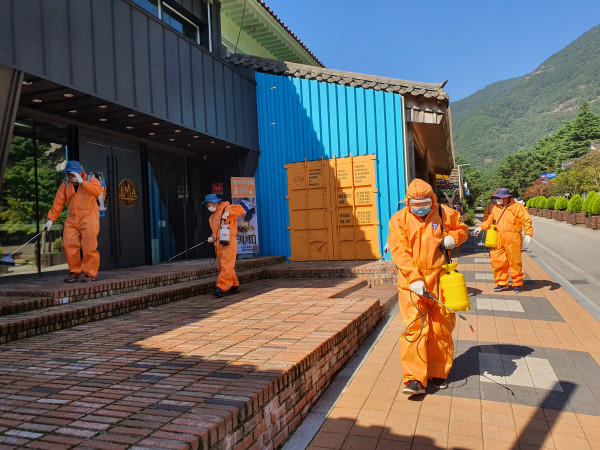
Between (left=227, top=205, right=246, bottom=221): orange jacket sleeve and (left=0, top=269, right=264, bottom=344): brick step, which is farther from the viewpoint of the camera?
A: (left=227, top=205, right=246, bottom=221): orange jacket sleeve

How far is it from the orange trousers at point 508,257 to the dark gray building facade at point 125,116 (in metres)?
6.35

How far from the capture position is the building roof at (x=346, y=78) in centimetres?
1013

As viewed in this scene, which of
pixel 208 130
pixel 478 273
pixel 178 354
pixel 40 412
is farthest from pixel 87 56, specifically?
pixel 478 273

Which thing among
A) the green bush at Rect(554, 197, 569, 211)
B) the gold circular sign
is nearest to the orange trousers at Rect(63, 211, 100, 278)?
the gold circular sign

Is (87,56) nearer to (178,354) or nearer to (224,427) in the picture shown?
(178,354)

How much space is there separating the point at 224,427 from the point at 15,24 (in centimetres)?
572

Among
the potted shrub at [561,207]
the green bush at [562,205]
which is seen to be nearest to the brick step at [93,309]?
the potted shrub at [561,207]

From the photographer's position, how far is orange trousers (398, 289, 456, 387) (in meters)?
3.77

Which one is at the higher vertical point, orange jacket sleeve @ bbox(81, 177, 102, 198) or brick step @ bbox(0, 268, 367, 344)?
orange jacket sleeve @ bbox(81, 177, 102, 198)

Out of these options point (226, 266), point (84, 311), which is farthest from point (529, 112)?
point (84, 311)

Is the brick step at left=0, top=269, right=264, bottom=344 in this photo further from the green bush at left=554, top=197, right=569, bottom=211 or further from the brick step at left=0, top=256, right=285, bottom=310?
the green bush at left=554, top=197, right=569, bottom=211

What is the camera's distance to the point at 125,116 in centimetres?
797

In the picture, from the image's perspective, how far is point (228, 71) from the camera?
1062cm

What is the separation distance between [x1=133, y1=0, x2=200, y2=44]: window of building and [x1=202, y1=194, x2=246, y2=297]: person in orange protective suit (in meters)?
4.16
